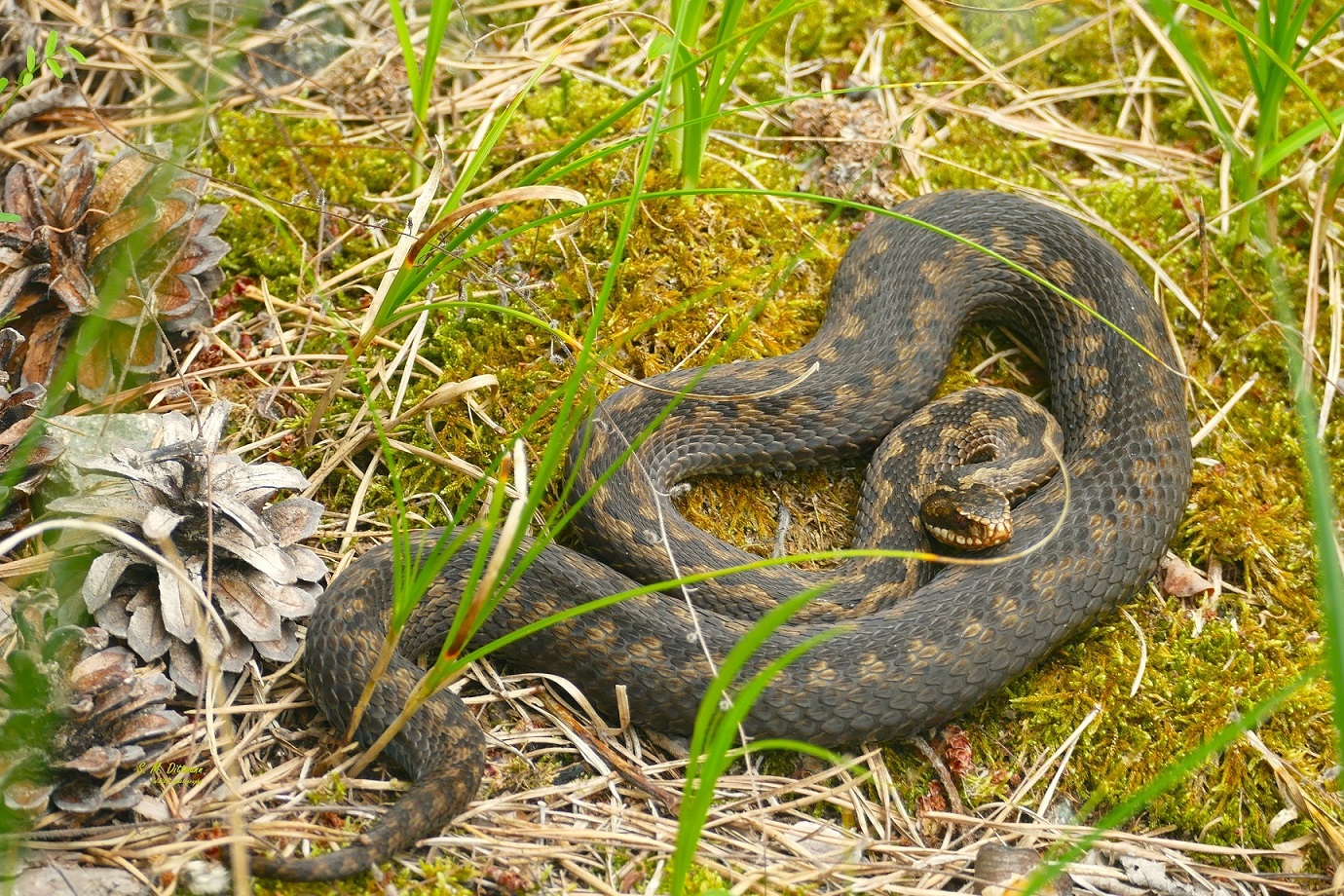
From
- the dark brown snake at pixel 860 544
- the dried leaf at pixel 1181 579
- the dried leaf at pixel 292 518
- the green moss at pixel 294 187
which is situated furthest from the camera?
the green moss at pixel 294 187

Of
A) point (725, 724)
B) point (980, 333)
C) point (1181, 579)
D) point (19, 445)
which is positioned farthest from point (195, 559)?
point (1181, 579)

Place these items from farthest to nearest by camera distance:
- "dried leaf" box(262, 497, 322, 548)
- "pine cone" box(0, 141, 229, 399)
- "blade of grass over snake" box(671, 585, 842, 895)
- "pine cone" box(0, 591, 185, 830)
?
"pine cone" box(0, 141, 229, 399) < "dried leaf" box(262, 497, 322, 548) < "pine cone" box(0, 591, 185, 830) < "blade of grass over snake" box(671, 585, 842, 895)

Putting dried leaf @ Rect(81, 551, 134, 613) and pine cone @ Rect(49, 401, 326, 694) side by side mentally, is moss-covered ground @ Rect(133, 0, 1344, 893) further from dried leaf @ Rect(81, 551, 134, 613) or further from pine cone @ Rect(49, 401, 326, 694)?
dried leaf @ Rect(81, 551, 134, 613)

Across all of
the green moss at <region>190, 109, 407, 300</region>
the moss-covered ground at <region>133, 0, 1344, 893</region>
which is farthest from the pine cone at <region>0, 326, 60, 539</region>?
the green moss at <region>190, 109, 407, 300</region>

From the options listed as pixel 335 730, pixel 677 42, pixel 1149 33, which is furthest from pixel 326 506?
pixel 1149 33

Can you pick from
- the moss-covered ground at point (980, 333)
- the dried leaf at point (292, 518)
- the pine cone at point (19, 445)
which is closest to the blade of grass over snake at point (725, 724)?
the moss-covered ground at point (980, 333)

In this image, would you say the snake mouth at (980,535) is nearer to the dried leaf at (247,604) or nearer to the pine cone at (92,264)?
the dried leaf at (247,604)

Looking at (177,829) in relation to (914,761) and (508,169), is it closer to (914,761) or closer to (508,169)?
(914,761)
